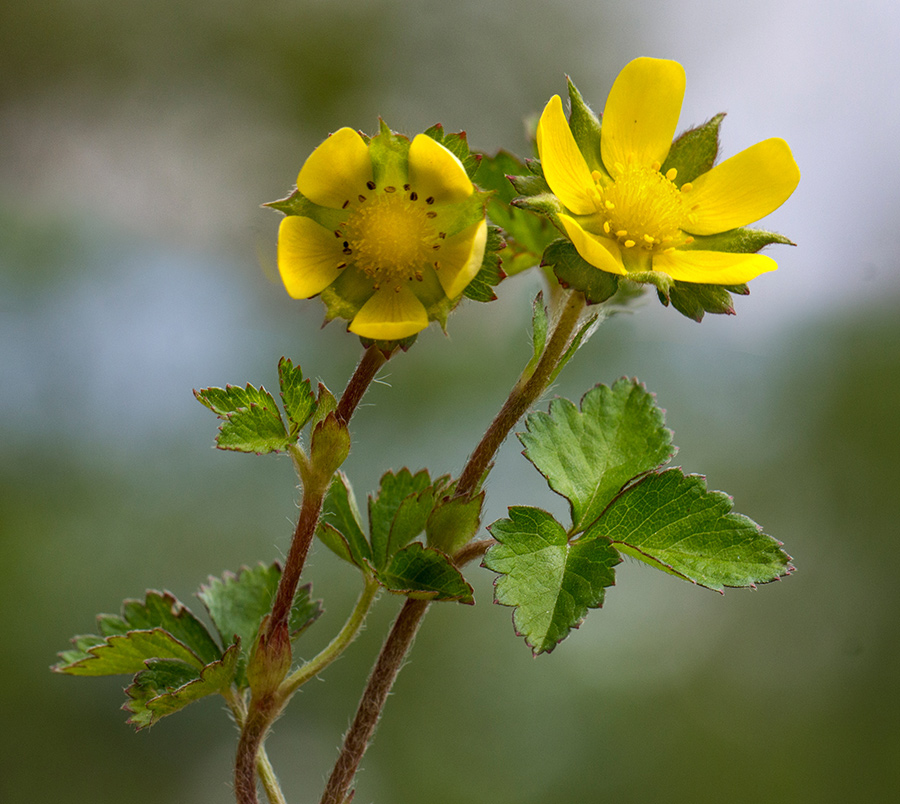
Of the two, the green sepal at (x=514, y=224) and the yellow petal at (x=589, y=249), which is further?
the green sepal at (x=514, y=224)

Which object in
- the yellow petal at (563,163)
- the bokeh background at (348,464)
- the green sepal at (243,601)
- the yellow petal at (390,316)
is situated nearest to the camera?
the yellow petal at (390,316)

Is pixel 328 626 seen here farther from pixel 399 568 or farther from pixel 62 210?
pixel 399 568

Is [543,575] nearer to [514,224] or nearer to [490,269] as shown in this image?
[490,269]

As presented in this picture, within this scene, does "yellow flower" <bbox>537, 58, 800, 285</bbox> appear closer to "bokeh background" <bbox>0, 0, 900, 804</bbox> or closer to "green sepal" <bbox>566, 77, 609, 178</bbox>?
"green sepal" <bbox>566, 77, 609, 178</bbox>

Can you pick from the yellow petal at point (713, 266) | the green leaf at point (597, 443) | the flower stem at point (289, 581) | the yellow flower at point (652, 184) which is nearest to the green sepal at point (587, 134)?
the yellow flower at point (652, 184)

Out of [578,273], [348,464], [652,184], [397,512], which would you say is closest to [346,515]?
[397,512]

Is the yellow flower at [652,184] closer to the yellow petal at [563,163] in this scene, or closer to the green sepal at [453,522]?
the yellow petal at [563,163]

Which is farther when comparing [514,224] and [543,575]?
[514,224]
